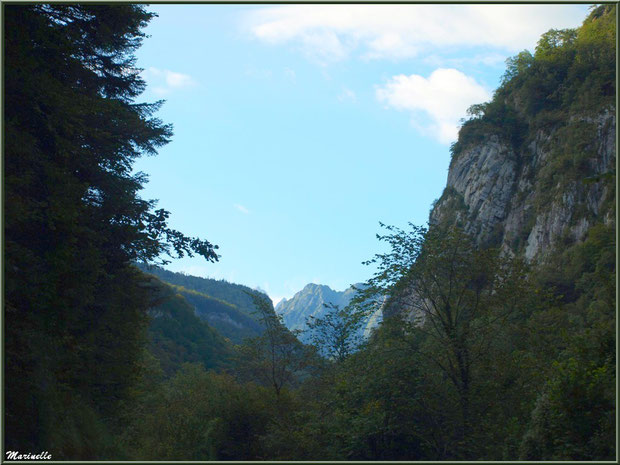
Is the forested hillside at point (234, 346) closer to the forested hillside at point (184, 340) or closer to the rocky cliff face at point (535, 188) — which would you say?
the rocky cliff face at point (535, 188)

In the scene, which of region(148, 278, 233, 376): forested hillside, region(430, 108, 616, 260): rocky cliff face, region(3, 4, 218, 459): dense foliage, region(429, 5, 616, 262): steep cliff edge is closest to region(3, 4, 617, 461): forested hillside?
region(3, 4, 218, 459): dense foliage

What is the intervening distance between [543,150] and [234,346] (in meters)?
69.0

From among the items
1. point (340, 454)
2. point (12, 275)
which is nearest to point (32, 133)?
point (12, 275)

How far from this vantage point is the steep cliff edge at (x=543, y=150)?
67.8 metres

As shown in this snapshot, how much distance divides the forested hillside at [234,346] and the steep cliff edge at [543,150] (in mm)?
45019

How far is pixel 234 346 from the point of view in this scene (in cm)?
2803

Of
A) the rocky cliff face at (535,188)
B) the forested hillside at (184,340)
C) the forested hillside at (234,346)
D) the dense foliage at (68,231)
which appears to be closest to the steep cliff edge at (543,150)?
the rocky cliff face at (535,188)

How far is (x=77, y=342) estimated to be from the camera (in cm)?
1431

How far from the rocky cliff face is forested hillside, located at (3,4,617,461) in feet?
110

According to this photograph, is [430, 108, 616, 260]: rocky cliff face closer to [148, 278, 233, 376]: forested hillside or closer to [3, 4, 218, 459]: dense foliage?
[3, 4, 218, 459]: dense foliage

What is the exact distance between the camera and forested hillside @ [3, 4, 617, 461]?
10.8 meters

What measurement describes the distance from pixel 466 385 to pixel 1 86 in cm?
1394

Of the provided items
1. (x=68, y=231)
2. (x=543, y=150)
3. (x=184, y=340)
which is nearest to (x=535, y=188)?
(x=543, y=150)

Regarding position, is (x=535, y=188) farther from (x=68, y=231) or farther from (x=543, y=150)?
(x=68, y=231)
